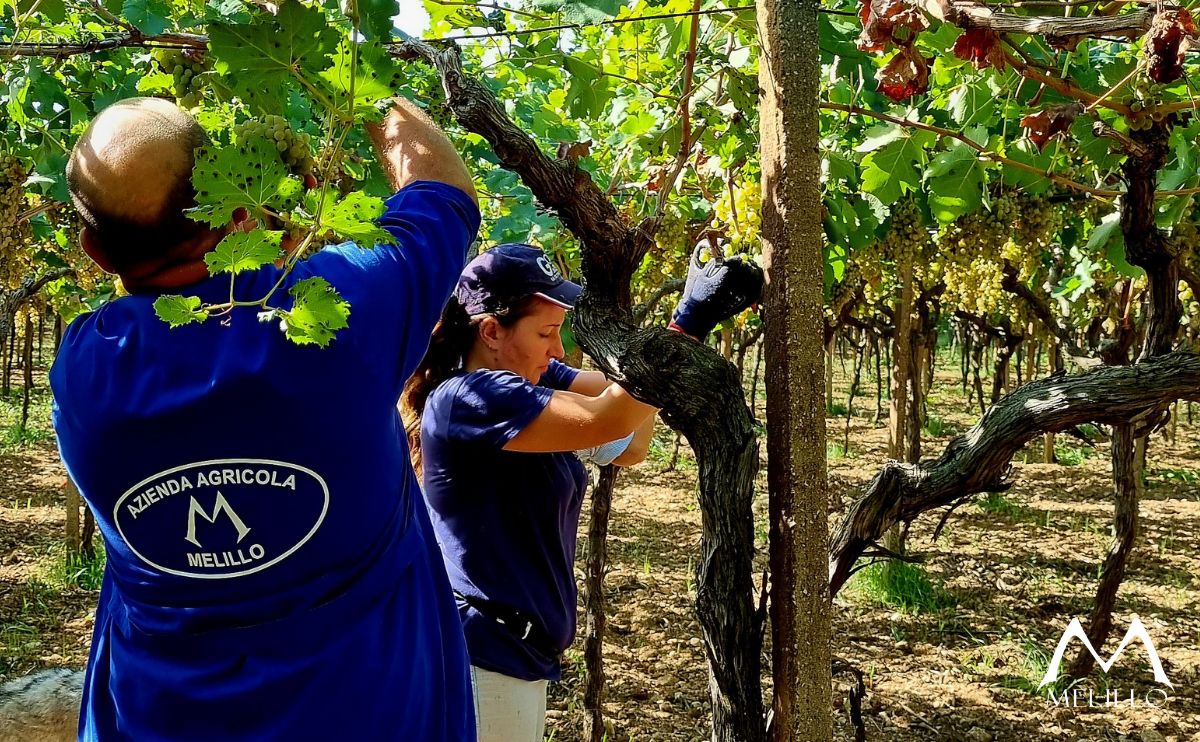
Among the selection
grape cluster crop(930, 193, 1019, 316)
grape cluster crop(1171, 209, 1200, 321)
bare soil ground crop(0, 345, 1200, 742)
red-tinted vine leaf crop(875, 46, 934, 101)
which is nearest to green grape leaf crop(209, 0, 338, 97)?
red-tinted vine leaf crop(875, 46, 934, 101)

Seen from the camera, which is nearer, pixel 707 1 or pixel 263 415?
pixel 263 415

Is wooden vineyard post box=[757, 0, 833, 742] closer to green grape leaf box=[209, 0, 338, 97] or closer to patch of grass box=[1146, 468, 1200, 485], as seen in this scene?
green grape leaf box=[209, 0, 338, 97]

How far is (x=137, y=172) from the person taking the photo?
1069 mm

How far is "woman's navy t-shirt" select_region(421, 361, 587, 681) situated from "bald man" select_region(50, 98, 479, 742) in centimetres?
65

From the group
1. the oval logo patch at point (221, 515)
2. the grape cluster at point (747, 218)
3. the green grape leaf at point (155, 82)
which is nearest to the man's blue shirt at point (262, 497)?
the oval logo patch at point (221, 515)

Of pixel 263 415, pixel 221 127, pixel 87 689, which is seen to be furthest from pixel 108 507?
pixel 221 127

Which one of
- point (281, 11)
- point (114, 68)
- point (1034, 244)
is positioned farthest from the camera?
point (1034, 244)

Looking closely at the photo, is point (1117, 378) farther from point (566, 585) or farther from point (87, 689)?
point (87, 689)

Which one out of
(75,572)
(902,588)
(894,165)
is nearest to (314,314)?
(894,165)

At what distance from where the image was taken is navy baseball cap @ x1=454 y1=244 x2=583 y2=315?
6.89 feet

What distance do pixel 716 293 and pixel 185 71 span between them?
3.95 feet

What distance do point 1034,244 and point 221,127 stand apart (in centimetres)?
452

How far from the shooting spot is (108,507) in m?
1.19

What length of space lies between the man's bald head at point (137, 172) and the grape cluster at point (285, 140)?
0.07 metres
